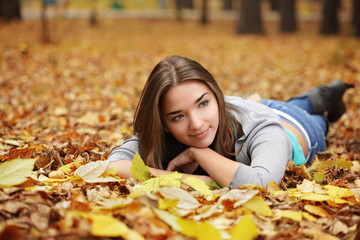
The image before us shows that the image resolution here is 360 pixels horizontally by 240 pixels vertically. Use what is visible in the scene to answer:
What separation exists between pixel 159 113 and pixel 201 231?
1050 mm

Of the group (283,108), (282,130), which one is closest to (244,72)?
(283,108)

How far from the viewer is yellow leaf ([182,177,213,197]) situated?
6.09 ft

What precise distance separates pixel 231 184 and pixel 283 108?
56.6 inches

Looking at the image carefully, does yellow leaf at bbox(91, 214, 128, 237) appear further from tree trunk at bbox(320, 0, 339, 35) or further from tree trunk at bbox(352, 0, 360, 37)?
tree trunk at bbox(320, 0, 339, 35)

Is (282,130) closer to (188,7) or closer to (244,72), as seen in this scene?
(244,72)

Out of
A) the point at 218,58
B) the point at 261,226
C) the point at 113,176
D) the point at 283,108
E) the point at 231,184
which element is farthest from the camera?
the point at 218,58

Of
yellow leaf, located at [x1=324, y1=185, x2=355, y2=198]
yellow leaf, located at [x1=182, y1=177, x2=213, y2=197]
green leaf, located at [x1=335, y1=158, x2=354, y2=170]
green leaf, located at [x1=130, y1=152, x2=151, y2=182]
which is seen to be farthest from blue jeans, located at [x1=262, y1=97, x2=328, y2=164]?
green leaf, located at [x1=130, y1=152, x2=151, y2=182]

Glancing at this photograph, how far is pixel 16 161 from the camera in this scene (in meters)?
1.65

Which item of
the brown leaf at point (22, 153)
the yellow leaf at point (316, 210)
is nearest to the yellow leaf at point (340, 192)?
the yellow leaf at point (316, 210)

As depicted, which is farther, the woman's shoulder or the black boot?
the black boot

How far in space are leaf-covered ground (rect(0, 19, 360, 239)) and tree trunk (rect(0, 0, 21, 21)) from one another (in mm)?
4806

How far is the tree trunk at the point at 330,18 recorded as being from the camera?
48.3ft

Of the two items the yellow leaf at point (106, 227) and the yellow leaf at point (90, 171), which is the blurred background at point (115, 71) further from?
the yellow leaf at point (106, 227)

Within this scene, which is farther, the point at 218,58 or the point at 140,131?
the point at 218,58
